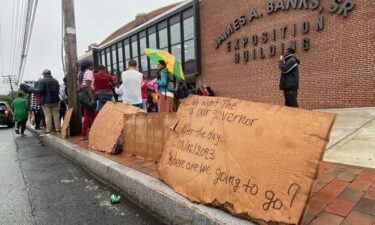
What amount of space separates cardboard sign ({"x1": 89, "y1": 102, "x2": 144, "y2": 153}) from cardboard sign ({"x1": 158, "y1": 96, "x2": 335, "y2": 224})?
1847 millimetres

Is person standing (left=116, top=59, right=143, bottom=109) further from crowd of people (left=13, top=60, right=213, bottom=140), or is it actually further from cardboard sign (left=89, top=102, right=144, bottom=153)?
cardboard sign (left=89, top=102, right=144, bottom=153)

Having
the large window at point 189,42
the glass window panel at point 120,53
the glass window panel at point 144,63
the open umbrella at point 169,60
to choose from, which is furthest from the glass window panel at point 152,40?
the open umbrella at point 169,60

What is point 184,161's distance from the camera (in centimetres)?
295

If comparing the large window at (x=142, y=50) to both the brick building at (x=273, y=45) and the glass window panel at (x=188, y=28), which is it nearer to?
the brick building at (x=273, y=45)

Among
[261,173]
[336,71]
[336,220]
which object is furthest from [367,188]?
[336,71]

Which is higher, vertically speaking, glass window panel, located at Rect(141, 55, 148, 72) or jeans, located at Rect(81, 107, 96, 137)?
glass window panel, located at Rect(141, 55, 148, 72)

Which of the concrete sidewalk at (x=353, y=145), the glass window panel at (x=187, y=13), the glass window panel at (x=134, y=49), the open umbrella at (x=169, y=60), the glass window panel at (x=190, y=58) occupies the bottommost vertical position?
the concrete sidewalk at (x=353, y=145)

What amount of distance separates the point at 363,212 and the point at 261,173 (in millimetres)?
778

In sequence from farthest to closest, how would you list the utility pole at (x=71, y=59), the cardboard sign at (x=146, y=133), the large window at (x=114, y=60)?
the large window at (x=114, y=60) < the utility pole at (x=71, y=59) < the cardboard sign at (x=146, y=133)

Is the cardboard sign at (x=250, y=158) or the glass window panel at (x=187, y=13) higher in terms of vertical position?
the glass window panel at (x=187, y=13)

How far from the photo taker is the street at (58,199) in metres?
2.94

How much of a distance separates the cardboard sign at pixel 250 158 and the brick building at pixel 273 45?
930cm

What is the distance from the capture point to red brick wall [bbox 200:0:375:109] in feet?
33.8

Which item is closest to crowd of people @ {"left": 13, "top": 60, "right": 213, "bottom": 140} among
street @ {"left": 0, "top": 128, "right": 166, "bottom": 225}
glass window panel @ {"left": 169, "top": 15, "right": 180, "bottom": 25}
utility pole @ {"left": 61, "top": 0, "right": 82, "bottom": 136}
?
utility pole @ {"left": 61, "top": 0, "right": 82, "bottom": 136}
